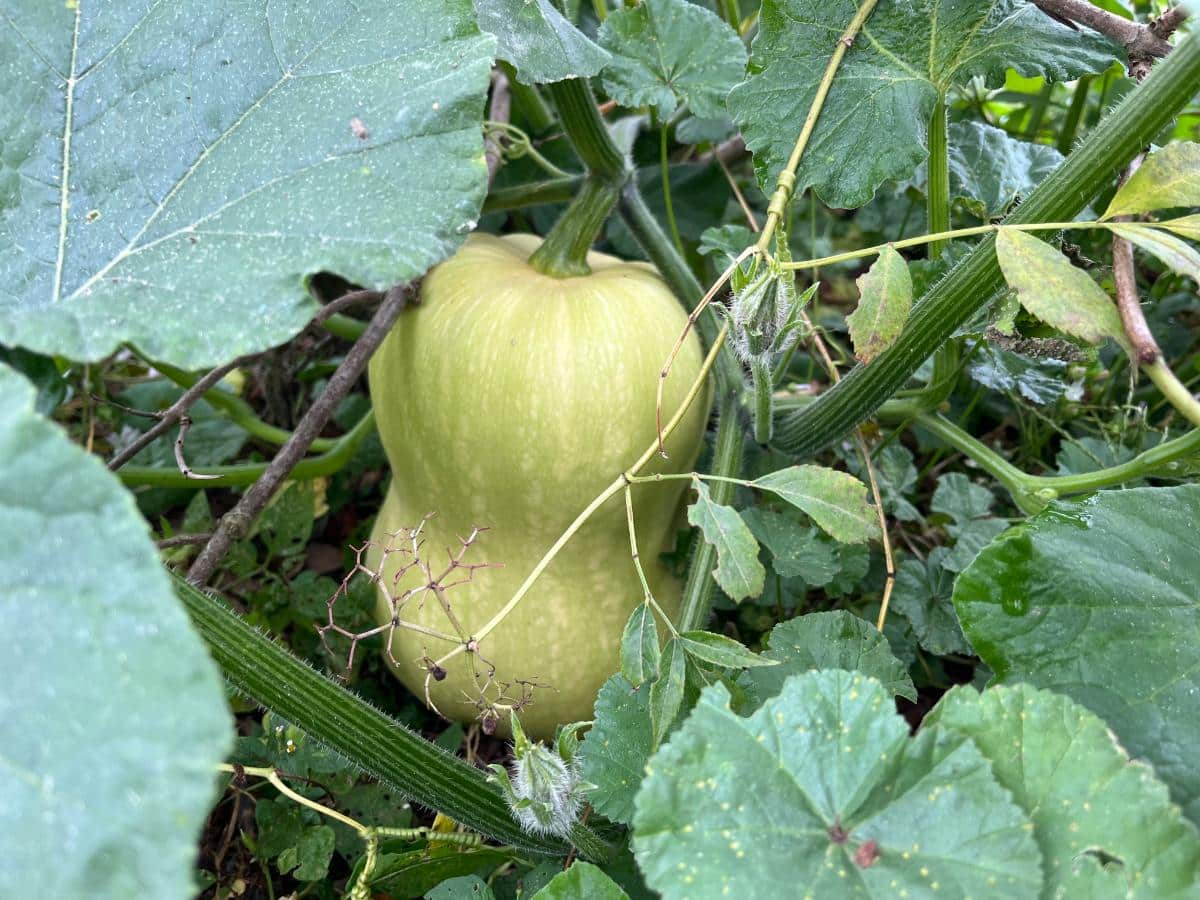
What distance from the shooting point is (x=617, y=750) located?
87cm

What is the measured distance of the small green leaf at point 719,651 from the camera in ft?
2.60

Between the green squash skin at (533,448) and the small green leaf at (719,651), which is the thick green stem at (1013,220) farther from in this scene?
the small green leaf at (719,651)

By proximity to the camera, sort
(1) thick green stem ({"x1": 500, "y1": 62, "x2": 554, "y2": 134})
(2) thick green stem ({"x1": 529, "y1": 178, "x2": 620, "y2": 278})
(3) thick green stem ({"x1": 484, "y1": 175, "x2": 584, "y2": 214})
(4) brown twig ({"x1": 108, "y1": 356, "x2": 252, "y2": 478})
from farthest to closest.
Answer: (1) thick green stem ({"x1": 500, "y1": 62, "x2": 554, "y2": 134}), (3) thick green stem ({"x1": 484, "y1": 175, "x2": 584, "y2": 214}), (2) thick green stem ({"x1": 529, "y1": 178, "x2": 620, "y2": 278}), (4) brown twig ({"x1": 108, "y1": 356, "x2": 252, "y2": 478})

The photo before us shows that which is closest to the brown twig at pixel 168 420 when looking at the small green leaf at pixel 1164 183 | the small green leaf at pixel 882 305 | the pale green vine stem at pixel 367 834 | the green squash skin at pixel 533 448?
the green squash skin at pixel 533 448

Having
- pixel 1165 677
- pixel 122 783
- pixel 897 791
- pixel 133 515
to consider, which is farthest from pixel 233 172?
pixel 1165 677

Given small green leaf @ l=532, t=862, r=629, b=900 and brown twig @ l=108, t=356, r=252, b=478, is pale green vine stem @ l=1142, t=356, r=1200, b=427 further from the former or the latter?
brown twig @ l=108, t=356, r=252, b=478

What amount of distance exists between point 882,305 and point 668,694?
1.16 ft

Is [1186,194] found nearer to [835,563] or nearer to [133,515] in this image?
[835,563]

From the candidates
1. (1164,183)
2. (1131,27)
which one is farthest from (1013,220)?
(1131,27)

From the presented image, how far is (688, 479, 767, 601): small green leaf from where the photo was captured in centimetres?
76

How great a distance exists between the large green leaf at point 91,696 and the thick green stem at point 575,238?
72cm

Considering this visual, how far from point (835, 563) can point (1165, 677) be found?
0.37m

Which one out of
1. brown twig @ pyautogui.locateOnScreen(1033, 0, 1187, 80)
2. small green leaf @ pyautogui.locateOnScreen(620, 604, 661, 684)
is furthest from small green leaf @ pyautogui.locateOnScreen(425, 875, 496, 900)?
brown twig @ pyautogui.locateOnScreen(1033, 0, 1187, 80)

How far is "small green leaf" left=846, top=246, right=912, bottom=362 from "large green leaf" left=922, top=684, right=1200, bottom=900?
0.28 meters
